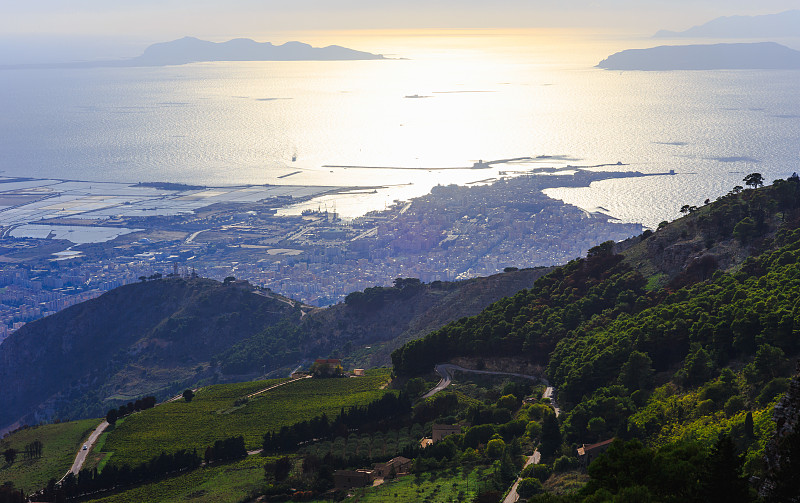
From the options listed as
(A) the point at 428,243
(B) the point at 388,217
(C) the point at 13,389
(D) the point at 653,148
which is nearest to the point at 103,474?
(C) the point at 13,389

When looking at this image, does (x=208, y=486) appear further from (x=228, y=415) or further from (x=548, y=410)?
(x=548, y=410)

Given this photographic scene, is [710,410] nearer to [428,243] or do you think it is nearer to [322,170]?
[428,243]

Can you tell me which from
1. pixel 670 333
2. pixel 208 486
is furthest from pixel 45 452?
pixel 670 333

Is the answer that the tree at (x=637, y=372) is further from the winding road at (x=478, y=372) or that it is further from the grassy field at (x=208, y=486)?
the grassy field at (x=208, y=486)

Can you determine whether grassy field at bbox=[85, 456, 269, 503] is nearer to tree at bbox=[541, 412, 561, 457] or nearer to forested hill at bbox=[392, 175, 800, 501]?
tree at bbox=[541, 412, 561, 457]

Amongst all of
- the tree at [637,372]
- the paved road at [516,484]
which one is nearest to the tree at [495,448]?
the paved road at [516,484]

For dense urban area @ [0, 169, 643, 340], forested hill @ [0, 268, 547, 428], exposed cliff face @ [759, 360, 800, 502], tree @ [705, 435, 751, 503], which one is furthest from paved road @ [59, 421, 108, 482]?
dense urban area @ [0, 169, 643, 340]
